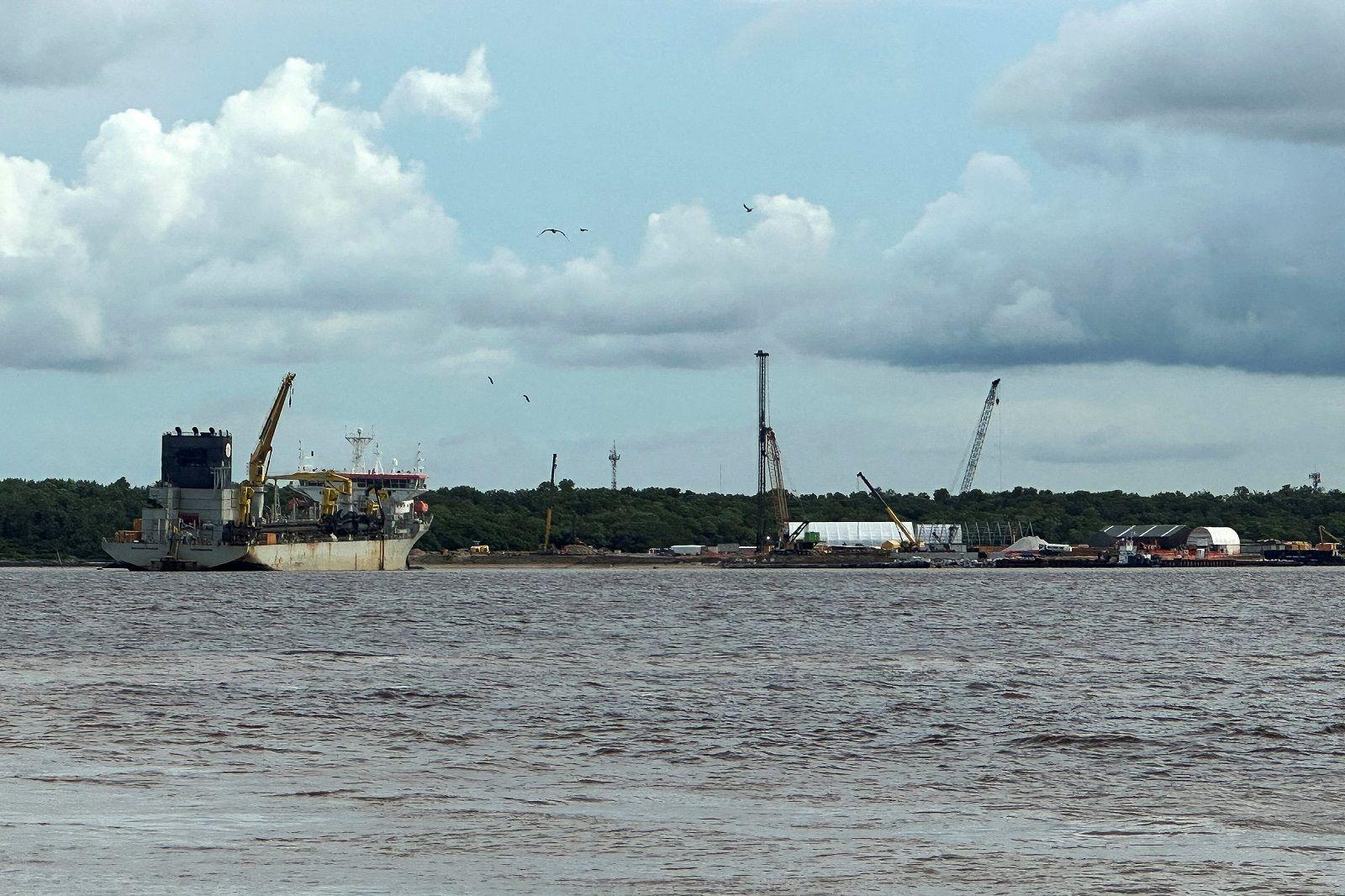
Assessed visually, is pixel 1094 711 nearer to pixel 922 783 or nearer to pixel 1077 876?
pixel 922 783

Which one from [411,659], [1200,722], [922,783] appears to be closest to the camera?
[922,783]

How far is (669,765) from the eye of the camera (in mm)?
32125

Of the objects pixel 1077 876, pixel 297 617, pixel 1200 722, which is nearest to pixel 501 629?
pixel 297 617

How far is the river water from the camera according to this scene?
69.8 feet

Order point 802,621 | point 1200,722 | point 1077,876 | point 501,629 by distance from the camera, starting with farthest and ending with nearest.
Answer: point 802,621
point 501,629
point 1200,722
point 1077,876

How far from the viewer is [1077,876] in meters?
21.0

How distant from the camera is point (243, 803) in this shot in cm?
2606

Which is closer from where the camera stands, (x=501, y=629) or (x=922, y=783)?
(x=922, y=783)

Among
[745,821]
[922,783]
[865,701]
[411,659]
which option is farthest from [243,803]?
[411,659]

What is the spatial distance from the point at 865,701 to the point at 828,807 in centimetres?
1828

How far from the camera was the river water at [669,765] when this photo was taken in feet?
69.8

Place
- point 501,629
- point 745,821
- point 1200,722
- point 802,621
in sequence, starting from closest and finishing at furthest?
1. point 745,821
2. point 1200,722
3. point 501,629
4. point 802,621

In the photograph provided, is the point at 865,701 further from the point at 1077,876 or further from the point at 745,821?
the point at 1077,876

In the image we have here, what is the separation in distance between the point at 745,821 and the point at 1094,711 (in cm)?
1963
